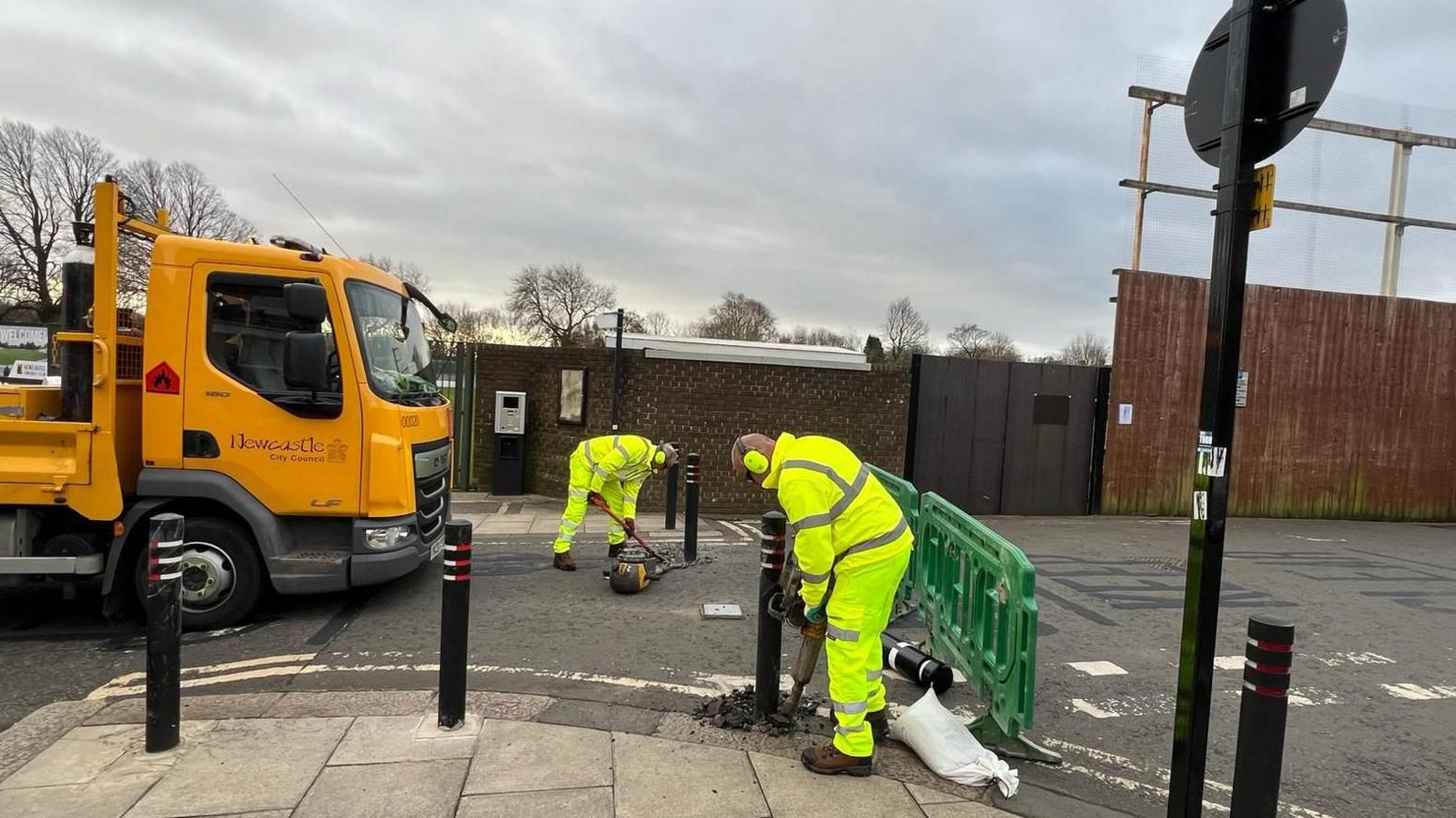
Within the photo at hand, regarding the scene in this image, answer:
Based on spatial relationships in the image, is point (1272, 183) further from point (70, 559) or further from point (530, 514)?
point (530, 514)

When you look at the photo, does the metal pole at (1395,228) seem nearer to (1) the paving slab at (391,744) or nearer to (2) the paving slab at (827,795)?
(2) the paving slab at (827,795)

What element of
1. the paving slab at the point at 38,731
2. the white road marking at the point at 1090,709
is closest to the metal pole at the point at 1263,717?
the white road marking at the point at 1090,709

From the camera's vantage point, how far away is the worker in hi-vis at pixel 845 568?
10.6ft

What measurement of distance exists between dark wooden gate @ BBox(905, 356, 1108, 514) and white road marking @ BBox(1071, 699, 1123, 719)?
6883mm

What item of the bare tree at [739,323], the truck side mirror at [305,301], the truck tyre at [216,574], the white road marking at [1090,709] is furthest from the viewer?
the bare tree at [739,323]

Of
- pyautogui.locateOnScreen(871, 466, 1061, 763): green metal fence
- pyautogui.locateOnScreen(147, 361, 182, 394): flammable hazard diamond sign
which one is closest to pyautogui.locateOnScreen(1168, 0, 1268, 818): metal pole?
pyautogui.locateOnScreen(871, 466, 1061, 763): green metal fence

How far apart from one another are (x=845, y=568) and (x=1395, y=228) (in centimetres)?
1507

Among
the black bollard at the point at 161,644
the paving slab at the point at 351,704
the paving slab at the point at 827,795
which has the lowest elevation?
the paving slab at the point at 351,704

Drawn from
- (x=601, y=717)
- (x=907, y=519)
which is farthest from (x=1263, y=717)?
(x=907, y=519)

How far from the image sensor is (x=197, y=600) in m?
5.04

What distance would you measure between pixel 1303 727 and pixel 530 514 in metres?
8.37

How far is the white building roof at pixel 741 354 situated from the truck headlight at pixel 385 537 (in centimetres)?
568

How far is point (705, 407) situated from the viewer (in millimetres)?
10727

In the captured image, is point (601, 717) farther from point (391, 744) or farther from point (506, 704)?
point (391, 744)
